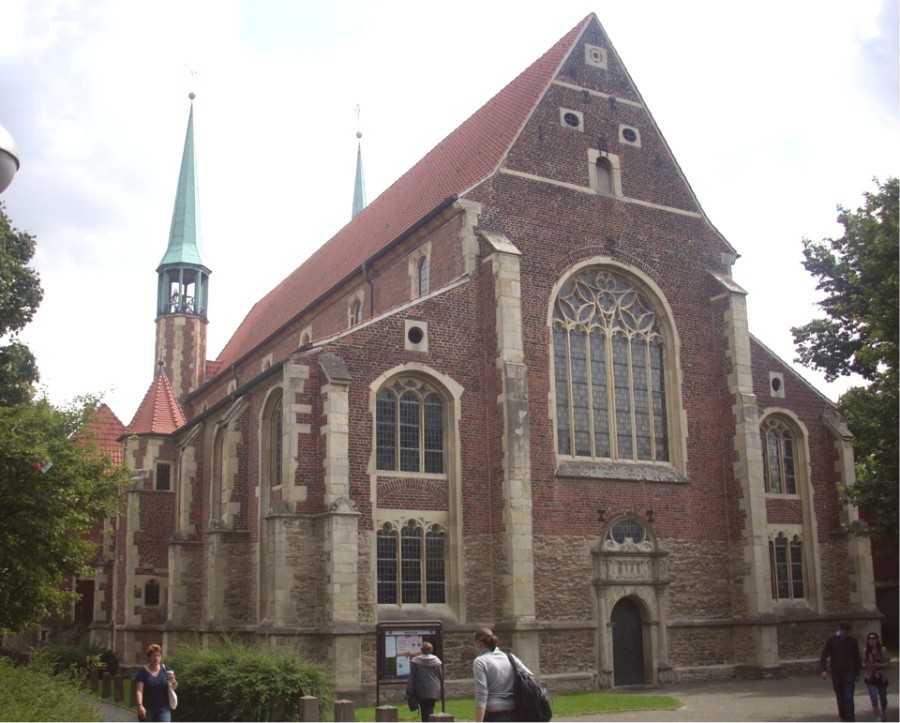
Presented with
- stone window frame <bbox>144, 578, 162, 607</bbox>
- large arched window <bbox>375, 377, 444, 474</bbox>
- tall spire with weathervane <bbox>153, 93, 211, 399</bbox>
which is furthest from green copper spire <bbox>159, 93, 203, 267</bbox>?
large arched window <bbox>375, 377, 444, 474</bbox>

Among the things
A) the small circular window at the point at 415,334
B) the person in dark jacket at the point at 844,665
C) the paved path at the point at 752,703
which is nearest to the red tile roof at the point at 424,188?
the small circular window at the point at 415,334

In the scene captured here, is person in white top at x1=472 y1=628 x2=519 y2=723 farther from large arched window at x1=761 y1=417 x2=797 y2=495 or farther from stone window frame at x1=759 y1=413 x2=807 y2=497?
large arched window at x1=761 y1=417 x2=797 y2=495

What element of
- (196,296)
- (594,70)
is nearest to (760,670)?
(594,70)

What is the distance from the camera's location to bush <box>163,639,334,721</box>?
56.5 feet

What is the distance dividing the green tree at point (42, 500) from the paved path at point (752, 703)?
2.67 metres

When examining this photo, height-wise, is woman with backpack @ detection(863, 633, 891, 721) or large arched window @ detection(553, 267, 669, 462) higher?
large arched window @ detection(553, 267, 669, 462)

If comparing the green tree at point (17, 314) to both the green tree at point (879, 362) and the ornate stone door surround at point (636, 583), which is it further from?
the green tree at point (879, 362)

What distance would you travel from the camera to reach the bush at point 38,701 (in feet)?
41.4

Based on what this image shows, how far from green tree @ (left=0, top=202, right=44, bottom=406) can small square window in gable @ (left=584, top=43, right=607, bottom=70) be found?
49.3 ft

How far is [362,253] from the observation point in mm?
33000

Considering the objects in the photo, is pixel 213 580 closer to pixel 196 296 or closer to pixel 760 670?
pixel 760 670

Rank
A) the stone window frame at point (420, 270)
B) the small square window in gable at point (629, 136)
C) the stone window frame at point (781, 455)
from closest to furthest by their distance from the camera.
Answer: the stone window frame at point (420, 270) < the stone window frame at point (781, 455) < the small square window in gable at point (629, 136)

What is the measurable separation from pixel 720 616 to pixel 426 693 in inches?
477

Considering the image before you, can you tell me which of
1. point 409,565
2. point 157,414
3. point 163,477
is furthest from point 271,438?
point 157,414
